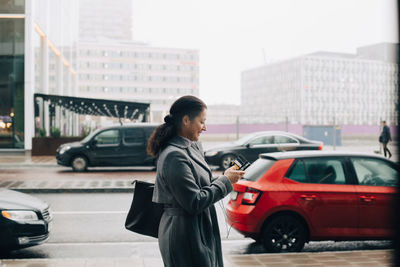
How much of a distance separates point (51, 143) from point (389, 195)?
21.6m

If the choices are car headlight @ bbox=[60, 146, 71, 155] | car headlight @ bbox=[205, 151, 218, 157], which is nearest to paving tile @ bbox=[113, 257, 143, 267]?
car headlight @ bbox=[205, 151, 218, 157]

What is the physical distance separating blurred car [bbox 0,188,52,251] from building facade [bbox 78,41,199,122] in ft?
414

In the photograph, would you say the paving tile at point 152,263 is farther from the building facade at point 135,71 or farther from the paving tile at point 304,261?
the building facade at point 135,71

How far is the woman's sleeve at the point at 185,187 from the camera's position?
8.80ft

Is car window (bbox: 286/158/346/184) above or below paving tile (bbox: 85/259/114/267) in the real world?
above

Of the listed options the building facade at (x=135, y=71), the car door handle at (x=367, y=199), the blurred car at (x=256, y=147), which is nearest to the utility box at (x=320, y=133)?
the blurred car at (x=256, y=147)

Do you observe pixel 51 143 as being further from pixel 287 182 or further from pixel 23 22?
pixel 287 182

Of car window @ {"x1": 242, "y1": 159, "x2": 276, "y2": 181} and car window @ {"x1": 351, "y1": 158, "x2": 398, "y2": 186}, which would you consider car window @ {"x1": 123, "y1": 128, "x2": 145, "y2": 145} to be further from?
car window @ {"x1": 351, "y1": 158, "x2": 398, "y2": 186}

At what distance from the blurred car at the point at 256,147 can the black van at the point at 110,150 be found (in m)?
2.41

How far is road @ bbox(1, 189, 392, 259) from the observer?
22.0 ft

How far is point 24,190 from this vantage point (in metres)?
12.2

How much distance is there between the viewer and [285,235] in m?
6.52

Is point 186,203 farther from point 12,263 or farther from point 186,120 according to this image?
point 12,263

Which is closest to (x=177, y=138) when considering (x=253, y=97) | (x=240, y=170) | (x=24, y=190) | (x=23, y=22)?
(x=240, y=170)
